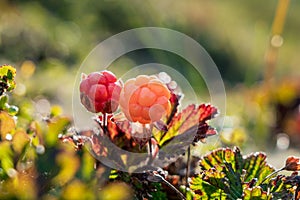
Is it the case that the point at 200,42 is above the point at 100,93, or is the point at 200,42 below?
above

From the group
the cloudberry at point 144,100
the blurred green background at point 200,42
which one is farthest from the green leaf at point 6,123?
the blurred green background at point 200,42

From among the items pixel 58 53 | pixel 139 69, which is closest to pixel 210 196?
pixel 58 53

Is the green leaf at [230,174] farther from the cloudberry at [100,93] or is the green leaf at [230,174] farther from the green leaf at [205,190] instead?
the cloudberry at [100,93]

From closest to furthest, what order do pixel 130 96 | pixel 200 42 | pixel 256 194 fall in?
pixel 256 194 → pixel 130 96 → pixel 200 42

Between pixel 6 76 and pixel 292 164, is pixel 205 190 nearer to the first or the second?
pixel 292 164

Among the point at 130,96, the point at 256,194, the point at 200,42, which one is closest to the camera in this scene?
the point at 256,194

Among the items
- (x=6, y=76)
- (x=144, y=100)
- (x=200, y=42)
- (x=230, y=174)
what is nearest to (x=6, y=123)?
(x=6, y=76)

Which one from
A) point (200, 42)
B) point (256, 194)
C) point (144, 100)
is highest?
point (200, 42)
